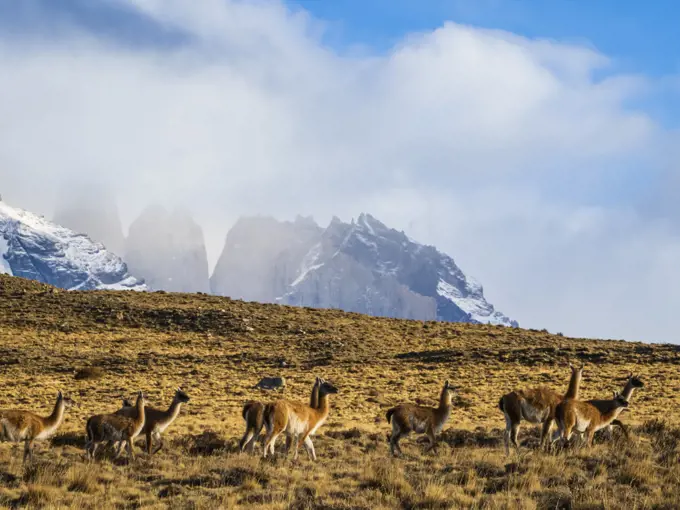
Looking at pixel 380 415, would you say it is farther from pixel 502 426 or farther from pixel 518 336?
pixel 518 336

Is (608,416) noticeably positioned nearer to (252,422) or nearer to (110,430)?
(252,422)

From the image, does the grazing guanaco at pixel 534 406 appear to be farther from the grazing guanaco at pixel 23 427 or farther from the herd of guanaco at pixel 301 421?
the grazing guanaco at pixel 23 427

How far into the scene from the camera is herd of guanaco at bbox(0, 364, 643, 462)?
49.1ft

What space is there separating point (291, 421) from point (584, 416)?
6140 mm

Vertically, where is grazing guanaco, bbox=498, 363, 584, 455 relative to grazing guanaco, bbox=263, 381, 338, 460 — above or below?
above

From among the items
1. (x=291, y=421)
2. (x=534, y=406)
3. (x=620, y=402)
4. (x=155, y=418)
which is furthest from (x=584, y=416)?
(x=155, y=418)

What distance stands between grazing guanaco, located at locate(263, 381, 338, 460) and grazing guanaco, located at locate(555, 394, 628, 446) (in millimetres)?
5183

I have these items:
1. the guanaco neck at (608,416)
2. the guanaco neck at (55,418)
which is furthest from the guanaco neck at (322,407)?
the guanaco neck at (608,416)

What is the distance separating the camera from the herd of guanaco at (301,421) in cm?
1498

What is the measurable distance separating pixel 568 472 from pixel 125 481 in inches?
318

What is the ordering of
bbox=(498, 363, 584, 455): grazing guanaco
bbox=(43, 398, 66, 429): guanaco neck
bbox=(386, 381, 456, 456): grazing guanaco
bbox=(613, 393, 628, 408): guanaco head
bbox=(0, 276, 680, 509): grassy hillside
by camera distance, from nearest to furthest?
1. bbox=(0, 276, 680, 509): grassy hillside
2. bbox=(498, 363, 584, 455): grazing guanaco
3. bbox=(43, 398, 66, 429): guanaco neck
4. bbox=(386, 381, 456, 456): grazing guanaco
5. bbox=(613, 393, 628, 408): guanaco head

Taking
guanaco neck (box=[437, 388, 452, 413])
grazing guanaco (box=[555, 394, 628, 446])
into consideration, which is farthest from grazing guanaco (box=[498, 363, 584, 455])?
guanaco neck (box=[437, 388, 452, 413])

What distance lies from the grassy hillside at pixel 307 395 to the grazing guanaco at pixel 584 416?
1.75 ft

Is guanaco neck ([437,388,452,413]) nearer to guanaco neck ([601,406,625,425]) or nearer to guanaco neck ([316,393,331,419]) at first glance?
guanaco neck ([316,393,331,419])
